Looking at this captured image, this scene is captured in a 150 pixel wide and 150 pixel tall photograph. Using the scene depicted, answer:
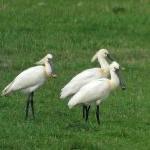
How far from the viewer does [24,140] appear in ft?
37.7

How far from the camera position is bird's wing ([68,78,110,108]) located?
42.1 ft

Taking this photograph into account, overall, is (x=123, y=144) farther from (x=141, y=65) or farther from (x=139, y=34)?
(x=139, y=34)

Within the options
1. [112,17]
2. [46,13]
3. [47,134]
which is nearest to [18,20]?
[46,13]

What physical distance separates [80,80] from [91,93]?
911 millimetres

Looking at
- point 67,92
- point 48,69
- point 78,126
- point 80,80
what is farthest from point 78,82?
point 78,126

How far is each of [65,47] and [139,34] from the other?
2.64m

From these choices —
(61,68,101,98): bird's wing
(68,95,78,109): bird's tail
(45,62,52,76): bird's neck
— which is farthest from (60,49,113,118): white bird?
(68,95,78,109): bird's tail

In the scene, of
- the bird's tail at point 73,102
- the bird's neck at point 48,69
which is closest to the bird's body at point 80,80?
the bird's neck at point 48,69

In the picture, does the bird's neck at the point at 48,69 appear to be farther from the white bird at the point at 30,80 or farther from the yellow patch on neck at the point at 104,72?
the yellow patch on neck at the point at 104,72

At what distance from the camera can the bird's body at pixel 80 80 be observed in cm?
1358

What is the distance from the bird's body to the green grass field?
0.42 m

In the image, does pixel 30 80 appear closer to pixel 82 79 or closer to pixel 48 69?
pixel 48 69

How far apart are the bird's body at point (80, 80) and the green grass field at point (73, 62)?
0.42 meters

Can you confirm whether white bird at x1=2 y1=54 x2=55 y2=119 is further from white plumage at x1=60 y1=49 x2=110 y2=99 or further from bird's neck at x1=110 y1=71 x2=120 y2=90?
bird's neck at x1=110 y1=71 x2=120 y2=90
